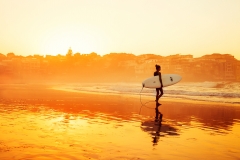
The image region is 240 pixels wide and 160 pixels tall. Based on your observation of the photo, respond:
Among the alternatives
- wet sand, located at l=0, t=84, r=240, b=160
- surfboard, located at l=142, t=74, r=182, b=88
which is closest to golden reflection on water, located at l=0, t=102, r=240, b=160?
wet sand, located at l=0, t=84, r=240, b=160

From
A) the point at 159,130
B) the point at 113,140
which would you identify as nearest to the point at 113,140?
the point at 113,140

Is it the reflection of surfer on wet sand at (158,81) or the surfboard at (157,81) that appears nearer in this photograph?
the reflection of surfer on wet sand at (158,81)

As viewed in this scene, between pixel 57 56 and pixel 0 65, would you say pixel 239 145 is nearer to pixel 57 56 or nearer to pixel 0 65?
pixel 0 65

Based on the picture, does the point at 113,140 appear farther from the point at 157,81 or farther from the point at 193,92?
the point at 193,92

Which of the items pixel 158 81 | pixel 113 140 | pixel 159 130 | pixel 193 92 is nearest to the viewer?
pixel 113 140

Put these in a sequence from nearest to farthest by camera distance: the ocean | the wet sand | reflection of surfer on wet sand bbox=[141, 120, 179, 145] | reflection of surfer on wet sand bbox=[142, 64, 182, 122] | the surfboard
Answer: the wet sand, reflection of surfer on wet sand bbox=[141, 120, 179, 145], reflection of surfer on wet sand bbox=[142, 64, 182, 122], the surfboard, the ocean

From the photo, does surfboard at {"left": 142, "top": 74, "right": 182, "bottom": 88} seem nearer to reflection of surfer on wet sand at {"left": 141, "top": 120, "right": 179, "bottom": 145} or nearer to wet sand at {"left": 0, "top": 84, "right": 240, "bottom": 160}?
wet sand at {"left": 0, "top": 84, "right": 240, "bottom": 160}

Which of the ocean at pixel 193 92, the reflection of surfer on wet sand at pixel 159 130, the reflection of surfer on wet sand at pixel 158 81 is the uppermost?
the reflection of surfer on wet sand at pixel 158 81

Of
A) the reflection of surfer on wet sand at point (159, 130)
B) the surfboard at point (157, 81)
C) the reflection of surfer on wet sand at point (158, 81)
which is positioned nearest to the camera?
the reflection of surfer on wet sand at point (159, 130)

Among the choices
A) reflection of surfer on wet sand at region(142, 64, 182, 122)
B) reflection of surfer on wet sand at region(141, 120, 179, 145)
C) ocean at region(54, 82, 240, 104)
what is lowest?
reflection of surfer on wet sand at region(141, 120, 179, 145)

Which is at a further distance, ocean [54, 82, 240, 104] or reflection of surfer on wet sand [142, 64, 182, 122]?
ocean [54, 82, 240, 104]

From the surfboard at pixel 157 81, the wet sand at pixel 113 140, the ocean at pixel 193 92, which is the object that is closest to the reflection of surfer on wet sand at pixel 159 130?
the wet sand at pixel 113 140

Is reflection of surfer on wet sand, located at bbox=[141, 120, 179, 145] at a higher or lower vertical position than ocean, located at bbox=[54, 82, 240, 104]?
lower

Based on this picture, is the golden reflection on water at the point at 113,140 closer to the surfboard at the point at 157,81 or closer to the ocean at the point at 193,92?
the surfboard at the point at 157,81
